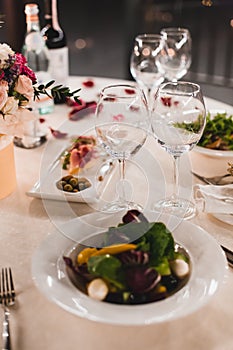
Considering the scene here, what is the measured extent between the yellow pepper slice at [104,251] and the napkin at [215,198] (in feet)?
1.15

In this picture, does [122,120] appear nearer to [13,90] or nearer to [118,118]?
[118,118]

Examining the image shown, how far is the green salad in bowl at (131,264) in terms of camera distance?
0.85 m

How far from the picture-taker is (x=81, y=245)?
3.26 ft

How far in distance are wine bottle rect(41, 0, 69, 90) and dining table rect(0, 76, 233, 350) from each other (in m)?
0.14

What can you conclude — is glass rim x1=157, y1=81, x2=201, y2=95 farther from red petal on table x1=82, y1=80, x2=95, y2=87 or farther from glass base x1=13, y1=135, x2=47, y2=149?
red petal on table x1=82, y1=80, x2=95, y2=87

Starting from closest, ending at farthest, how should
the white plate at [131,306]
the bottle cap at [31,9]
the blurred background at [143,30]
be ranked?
the white plate at [131,306], the bottle cap at [31,9], the blurred background at [143,30]

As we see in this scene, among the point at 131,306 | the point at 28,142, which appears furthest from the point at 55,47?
→ the point at 131,306

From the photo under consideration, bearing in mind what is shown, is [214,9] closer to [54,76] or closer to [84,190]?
[54,76]

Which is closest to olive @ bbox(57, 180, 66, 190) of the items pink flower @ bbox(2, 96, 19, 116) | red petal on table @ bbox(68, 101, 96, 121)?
pink flower @ bbox(2, 96, 19, 116)

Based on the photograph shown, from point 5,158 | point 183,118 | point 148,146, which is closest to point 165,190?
point 183,118

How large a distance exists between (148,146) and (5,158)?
1.64ft

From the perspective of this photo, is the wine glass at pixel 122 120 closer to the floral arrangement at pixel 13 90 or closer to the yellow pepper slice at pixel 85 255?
the floral arrangement at pixel 13 90

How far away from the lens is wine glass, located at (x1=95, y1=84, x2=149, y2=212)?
117cm

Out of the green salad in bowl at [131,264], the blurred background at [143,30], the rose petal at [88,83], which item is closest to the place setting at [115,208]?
the green salad in bowl at [131,264]
